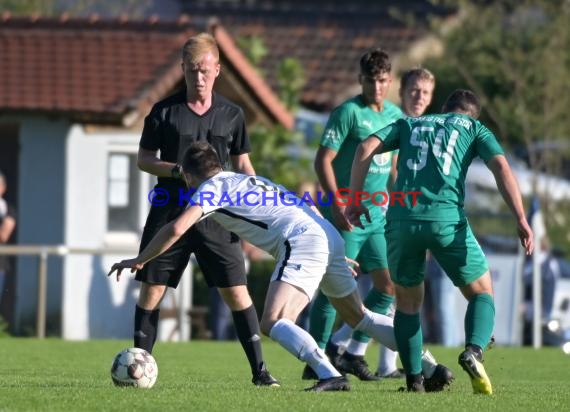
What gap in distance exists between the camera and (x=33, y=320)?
18.6 m

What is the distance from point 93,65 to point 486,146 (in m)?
11.9

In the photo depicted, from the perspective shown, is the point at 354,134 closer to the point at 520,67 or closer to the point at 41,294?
the point at 41,294

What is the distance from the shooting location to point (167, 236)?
8.91 metres

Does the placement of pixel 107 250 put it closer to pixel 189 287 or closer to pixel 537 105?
pixel 189 287

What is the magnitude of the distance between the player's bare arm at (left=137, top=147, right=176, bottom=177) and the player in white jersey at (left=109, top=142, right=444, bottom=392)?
1.43ft

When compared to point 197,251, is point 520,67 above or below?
above

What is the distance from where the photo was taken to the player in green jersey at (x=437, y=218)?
9.34m

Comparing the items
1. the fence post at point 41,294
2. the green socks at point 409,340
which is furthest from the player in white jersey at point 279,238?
the fence post at point 41,294

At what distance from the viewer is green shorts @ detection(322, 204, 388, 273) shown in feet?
37.7

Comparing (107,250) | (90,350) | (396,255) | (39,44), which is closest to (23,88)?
(39,44)

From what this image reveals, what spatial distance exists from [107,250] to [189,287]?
74.9 inches

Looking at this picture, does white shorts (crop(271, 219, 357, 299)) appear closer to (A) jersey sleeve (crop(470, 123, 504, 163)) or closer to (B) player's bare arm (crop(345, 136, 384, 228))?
(B) player's bare arm (crop(345, 136, 384, 228))

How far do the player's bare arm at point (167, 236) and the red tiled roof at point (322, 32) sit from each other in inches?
896

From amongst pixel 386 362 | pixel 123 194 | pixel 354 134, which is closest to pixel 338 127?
pixel 354 134
